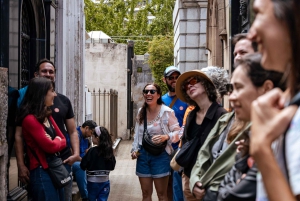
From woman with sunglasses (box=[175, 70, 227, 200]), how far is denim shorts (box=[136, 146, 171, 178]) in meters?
2.34

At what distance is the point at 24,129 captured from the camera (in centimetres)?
679

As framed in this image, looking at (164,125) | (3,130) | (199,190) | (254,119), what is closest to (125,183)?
(164,125)

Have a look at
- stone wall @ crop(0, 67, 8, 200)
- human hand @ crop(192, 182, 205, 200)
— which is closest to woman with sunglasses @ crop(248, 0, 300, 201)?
human hand @ crop(192, 182, 205, 200)

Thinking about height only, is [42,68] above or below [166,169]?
above

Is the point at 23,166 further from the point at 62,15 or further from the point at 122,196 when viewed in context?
the point at 122,196

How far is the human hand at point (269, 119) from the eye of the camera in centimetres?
197

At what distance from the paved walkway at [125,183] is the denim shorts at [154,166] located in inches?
122

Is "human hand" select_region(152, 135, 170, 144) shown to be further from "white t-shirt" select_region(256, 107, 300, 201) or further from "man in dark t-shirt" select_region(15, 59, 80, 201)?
"white t-shirt" select_region(256, 107, 300, 201)

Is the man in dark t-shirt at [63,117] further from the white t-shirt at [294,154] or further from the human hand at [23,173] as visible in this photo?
the white t-shirt at [294,154]

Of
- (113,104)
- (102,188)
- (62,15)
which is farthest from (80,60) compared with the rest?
(113,104)

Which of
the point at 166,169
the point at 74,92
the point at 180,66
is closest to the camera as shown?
the point at 166,169

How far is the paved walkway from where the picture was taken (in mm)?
12453

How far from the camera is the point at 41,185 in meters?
6.77

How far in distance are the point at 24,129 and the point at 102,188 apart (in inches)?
132
